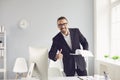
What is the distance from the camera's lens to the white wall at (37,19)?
5660 mm

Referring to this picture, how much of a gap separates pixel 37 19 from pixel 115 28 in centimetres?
209

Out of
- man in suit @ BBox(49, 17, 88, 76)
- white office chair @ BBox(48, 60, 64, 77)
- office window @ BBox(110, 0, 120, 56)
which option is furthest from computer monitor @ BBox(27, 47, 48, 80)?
office window @ BBox(110, 0, 120, 56)

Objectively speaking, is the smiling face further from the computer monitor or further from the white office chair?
the computer monitor

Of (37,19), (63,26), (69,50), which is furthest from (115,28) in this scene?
(37,19)

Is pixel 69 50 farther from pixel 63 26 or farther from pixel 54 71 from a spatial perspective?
pixel 54 71

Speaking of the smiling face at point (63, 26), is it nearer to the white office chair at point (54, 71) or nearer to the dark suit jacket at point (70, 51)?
the dark suit jacket at point (70, 51)

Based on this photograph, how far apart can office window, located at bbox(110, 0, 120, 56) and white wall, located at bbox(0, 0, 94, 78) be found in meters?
0.62

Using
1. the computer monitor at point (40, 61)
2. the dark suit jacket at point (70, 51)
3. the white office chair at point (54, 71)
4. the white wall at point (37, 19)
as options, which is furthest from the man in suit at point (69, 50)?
the white wall at point (37, 19)

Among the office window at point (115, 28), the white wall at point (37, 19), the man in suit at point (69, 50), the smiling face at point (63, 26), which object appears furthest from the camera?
the white wall at point (37, 19)

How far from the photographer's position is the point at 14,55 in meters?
5.66

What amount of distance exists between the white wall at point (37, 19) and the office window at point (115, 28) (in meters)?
0.62

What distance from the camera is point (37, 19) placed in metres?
5.75

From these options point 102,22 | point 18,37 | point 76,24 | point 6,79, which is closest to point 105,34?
point 102,22

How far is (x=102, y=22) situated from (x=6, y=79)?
2986mm
